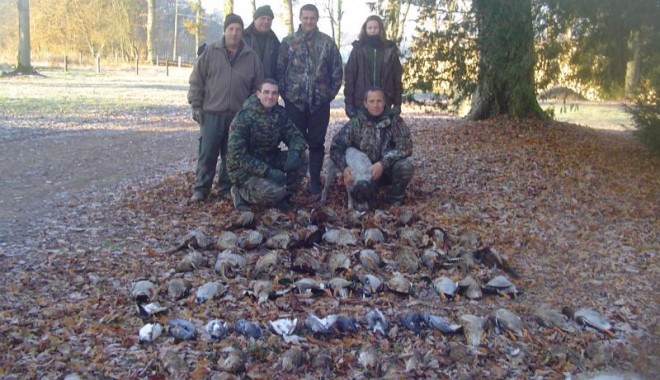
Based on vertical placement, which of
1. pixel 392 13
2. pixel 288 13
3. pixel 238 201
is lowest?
pixel 238 201

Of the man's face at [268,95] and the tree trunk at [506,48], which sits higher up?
the tree trunk at [506,48]

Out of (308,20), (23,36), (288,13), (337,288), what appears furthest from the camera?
(23,36)

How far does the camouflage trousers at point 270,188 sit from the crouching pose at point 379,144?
509mm

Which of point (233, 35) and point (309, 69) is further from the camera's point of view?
point (309, 69)

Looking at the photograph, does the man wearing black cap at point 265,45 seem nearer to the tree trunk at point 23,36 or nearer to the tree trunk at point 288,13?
the tree trunk at point 288,13

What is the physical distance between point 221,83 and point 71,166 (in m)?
4.42

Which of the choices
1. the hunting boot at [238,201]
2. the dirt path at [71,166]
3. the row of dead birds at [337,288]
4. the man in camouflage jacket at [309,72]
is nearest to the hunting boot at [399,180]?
the man in camouflage jacket at [309,72]

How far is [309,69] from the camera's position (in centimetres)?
755

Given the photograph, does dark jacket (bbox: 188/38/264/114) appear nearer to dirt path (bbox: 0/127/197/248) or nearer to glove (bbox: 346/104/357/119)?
glove (bbox: 346/104/357/119)

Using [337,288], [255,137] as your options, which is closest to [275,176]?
[255,137]

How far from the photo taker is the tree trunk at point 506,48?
10789 millimetres

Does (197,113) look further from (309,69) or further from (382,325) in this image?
(382,325)

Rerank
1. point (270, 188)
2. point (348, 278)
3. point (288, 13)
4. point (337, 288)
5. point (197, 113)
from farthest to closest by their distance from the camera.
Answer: point (288, 13), point (197, 113), point (270, 188), point (348, 278), point (337, 288)

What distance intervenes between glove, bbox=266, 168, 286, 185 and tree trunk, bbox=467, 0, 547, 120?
5.58 metres
